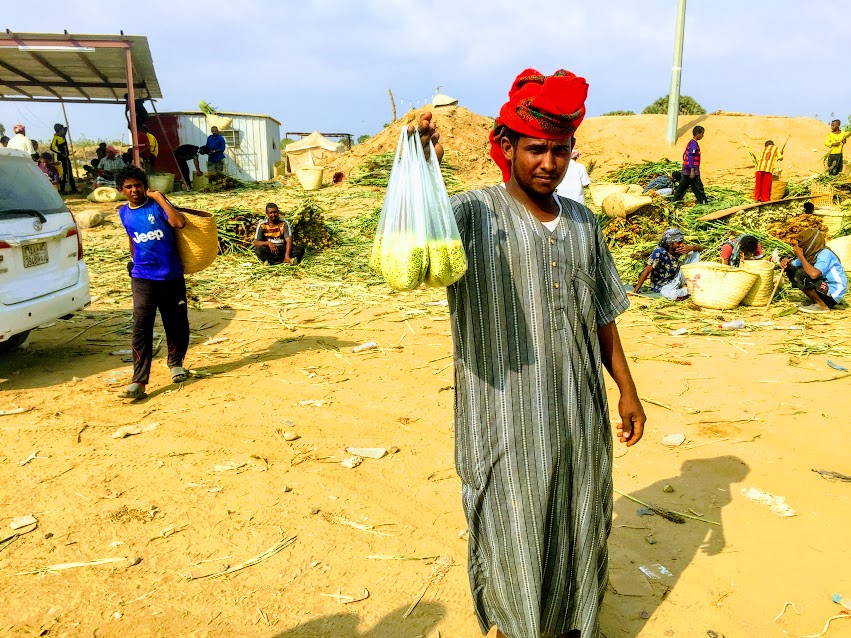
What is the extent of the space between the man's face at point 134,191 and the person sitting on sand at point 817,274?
680 cm

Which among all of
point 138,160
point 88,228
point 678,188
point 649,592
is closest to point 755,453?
point 649,592

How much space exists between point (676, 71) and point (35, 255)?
16648 millimetres

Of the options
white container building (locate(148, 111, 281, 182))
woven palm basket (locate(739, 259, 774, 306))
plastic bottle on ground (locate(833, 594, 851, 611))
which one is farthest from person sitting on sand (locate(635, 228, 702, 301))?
white container building (locate(148, 111, 281, 182))

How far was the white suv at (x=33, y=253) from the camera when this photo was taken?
4.79 meters

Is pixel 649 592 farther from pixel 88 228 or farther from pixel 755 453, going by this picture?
pixel 88 228

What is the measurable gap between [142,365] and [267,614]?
2.79m

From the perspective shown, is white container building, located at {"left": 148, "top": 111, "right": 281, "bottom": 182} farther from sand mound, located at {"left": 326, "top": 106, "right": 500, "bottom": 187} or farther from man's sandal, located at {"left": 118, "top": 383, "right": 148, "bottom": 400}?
man's sandal, located at {"left": 118, "top": 383, "right": 148, "bottom": 400}

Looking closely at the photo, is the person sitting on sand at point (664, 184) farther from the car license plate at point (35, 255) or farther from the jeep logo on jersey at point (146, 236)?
the car license plate at point (35, 255)

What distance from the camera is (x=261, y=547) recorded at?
2957mm

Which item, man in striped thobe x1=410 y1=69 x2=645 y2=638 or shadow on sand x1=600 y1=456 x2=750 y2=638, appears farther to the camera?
shadow on sand x1=600 y1=456 x2=750 y2=638

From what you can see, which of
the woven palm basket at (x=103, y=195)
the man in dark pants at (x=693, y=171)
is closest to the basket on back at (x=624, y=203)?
the man in dark pants at (x=693, y=171)

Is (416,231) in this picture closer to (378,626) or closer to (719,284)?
(378,626)

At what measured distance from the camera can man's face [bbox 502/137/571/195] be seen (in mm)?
1892

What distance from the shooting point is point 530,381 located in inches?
77.7
